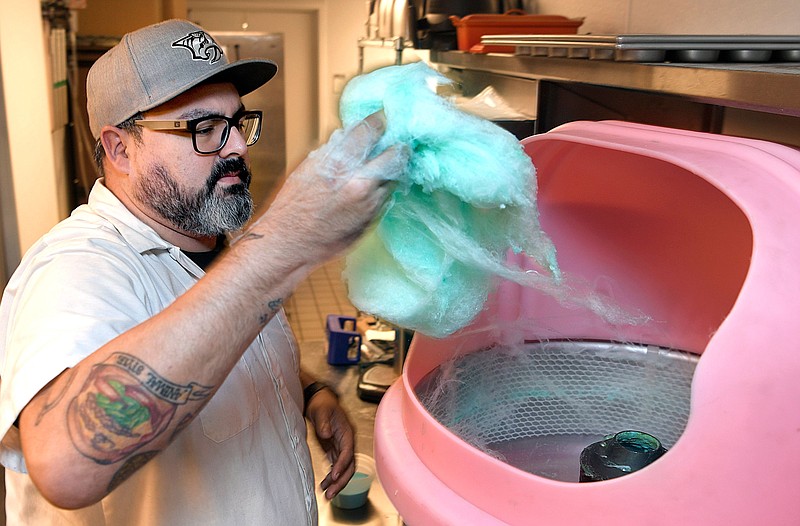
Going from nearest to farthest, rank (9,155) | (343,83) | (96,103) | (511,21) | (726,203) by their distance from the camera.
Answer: (343,83)
(726,203)
(96,103)
(511,21)
(9,155)

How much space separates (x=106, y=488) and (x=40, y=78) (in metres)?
3.78

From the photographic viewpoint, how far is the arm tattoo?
0.71 metres

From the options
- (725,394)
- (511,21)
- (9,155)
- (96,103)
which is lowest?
(9,155)

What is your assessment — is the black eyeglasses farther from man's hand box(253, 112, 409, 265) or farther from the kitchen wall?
the kitchen wall

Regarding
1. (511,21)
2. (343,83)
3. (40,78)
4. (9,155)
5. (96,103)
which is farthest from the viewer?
(40,78)

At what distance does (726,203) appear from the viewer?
95 centimetres

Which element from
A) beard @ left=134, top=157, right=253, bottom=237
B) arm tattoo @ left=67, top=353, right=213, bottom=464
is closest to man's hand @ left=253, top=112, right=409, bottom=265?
arm tattoo @ left=67, top=353, right=213, bottom=464

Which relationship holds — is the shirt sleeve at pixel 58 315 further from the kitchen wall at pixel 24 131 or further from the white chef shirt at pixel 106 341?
the kitchen wall at pixel 24 131

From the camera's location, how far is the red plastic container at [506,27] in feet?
6.42

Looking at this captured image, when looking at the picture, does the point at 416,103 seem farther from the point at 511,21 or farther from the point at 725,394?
the point at 511,21

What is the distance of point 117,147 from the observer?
1.19 meters

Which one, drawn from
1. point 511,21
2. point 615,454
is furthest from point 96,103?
point 511,21

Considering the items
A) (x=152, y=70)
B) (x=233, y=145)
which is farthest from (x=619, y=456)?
(x=152, y=70)

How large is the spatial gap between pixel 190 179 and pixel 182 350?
0.51 meters
